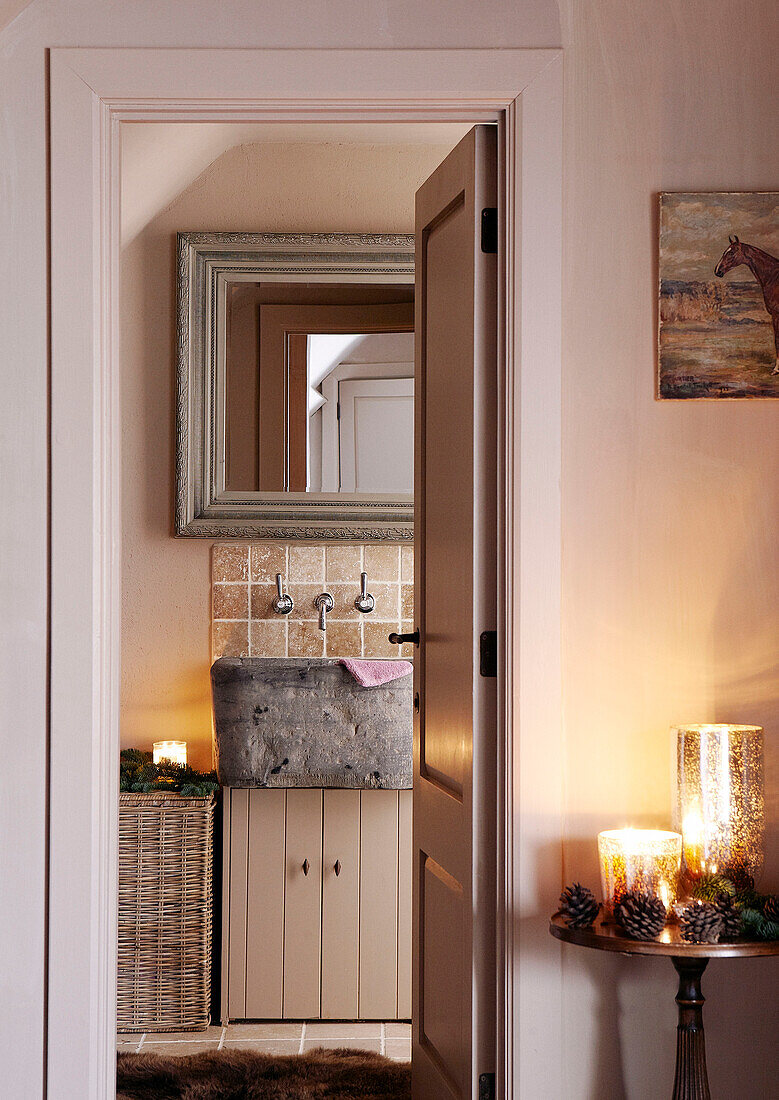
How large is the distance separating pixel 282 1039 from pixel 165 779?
0.80 metres

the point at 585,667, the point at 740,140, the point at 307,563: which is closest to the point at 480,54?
the point at 740,140

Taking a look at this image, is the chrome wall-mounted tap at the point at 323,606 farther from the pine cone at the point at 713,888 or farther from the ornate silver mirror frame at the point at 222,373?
the pine cone at the point at 713,888

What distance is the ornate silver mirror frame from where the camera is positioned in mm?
3297

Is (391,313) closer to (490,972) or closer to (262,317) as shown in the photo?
(262,317)

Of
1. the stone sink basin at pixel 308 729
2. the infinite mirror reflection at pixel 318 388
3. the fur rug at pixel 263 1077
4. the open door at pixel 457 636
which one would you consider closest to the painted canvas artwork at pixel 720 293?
A: the open door at pixel 457 636

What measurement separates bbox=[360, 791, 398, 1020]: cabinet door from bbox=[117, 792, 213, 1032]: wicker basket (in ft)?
1.50

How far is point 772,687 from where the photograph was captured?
6.31 ft

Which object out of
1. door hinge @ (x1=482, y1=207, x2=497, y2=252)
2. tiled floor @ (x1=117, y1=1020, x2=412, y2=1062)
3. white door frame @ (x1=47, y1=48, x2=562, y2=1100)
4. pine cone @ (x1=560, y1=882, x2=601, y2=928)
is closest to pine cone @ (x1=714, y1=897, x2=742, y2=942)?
pine cone @ (x1=560, y1=882, x2=601, y2=928)

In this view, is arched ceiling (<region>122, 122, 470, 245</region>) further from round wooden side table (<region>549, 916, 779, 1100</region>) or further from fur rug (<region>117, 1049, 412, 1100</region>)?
fur rug (<region>117, 1049, 412, 1100</region>)

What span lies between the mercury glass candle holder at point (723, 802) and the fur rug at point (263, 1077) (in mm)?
1307

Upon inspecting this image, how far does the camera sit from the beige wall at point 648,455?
6.29ft

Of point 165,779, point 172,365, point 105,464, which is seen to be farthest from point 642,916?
point 172,365

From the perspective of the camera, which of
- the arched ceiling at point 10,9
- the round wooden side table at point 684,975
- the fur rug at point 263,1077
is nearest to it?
the round wooden side table at point 684,975

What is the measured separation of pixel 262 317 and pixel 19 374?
4.97ft
